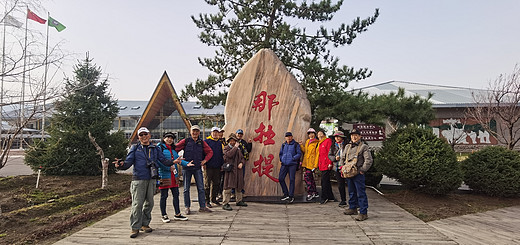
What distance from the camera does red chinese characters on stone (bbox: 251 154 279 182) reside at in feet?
19.5

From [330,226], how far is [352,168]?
889 mm

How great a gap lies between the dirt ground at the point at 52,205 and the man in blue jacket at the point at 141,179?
105 cm

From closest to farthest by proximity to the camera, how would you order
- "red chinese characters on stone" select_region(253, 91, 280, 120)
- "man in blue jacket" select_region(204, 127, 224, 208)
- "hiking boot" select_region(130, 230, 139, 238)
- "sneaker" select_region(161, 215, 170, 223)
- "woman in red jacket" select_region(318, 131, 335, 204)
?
"hiking boot" select_region(130, 230, 139, 238) < "sneaker" select_region(161, 215, 170, 223) < "man in blue jacket" select_region(204, 127, 224, 208) < "woman in red jacket" select_region(318, 131, 335, 204) < "red chinese characters on stone" select_region(253, 91, 280, 120)

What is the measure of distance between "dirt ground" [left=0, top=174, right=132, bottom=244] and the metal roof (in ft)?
43.4

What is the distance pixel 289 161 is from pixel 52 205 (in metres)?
4.48

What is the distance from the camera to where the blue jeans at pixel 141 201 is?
3.63 m

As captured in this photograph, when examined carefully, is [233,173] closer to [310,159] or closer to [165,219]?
[165,219]

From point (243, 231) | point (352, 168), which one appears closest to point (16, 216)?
point (243, 231)

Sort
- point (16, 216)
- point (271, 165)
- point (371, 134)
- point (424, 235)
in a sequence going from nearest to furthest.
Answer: point (424, 235), point (16, 216), point (271, 165), point (371, 134)

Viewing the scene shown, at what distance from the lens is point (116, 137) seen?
9.77 meters

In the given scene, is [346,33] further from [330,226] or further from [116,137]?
[116,137]

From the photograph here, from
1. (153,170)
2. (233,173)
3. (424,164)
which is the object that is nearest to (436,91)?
(424,164)

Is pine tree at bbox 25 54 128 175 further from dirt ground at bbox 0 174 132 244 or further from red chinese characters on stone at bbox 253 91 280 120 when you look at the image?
red chinese characters on stone at bbox 253 91 280 120

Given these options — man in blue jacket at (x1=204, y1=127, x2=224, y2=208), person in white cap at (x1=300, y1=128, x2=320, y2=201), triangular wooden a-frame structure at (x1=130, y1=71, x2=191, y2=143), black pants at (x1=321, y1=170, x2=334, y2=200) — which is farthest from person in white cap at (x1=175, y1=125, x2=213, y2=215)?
triangular wooden a-frame structure at (x1=130, y1=71, x2=191, y2=143)
